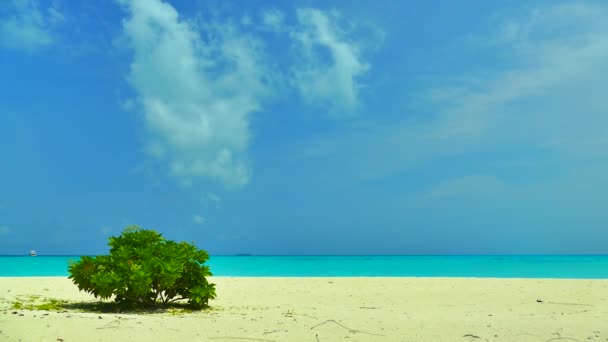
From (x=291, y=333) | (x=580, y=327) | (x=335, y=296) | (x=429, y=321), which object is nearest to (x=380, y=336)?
(x=291, y=333)

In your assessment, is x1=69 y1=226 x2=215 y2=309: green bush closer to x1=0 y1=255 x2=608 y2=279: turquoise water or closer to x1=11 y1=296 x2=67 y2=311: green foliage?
x1=11 y1=296 x2=67 y2=311: green foliage

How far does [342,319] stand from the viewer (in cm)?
1050

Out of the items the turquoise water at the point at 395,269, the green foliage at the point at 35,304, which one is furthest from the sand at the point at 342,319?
the turquoise water at the point at 395,269

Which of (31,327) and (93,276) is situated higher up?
(93,276)

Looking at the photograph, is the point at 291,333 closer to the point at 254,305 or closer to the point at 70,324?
the point at 70,324

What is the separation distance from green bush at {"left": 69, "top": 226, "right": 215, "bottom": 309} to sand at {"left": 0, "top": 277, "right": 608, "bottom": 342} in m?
0.62

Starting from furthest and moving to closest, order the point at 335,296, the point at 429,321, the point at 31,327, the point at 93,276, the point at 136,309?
the point at 335,296 → the point at 136,309 → the point at 93,276 → the point at 429,321 → the point at 31,327

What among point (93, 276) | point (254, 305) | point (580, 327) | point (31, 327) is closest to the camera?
point (31, 327)

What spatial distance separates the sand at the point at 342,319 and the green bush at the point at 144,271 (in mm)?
620

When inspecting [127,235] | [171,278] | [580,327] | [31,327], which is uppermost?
[127,235]

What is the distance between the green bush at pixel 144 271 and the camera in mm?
11156

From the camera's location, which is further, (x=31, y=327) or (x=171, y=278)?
(x=171, y=278)

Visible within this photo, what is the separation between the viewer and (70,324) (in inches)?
344

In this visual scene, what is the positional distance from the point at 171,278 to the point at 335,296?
668cm
